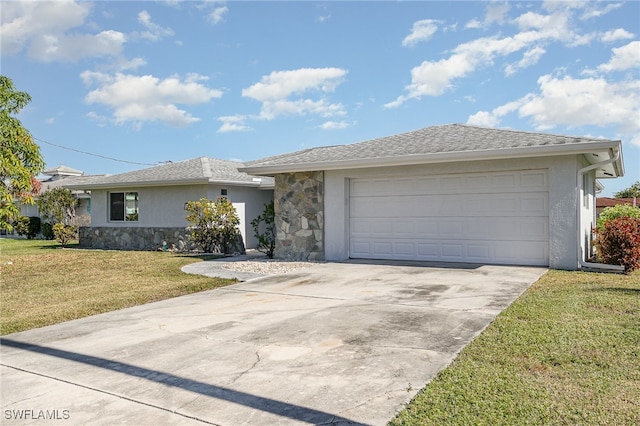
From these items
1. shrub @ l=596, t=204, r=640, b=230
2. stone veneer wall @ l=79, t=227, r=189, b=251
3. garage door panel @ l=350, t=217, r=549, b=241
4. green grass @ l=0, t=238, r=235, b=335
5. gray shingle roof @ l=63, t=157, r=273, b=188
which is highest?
gray shingle roof @ l=63, t=157, r=273, b=188

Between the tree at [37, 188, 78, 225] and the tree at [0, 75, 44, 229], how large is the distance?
9.89 meters

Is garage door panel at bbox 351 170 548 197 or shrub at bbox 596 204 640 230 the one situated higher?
garage door panel at bbox 351 170 548 197

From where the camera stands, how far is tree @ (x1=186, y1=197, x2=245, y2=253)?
15695 millimetres

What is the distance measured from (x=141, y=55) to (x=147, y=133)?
12196 millimetres

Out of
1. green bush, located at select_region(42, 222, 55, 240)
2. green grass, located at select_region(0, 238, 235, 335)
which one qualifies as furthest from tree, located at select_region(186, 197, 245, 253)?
green bush, located at select_region(42, 222, 55, 240)

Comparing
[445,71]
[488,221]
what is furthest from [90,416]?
[445,71]

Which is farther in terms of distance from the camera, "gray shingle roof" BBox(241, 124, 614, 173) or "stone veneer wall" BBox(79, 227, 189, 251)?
"stone veneer wall" BBox(79, 227, 189, 251)

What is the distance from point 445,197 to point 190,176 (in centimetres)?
974

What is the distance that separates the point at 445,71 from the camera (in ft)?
49.8

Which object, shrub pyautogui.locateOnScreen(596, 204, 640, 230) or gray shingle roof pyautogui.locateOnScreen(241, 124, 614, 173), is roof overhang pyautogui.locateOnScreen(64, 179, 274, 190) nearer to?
gray shingle roof pyautogui.locateOnScreen(241, 124, 614, 173)

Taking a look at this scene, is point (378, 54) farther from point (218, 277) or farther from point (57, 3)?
point (57, 3)

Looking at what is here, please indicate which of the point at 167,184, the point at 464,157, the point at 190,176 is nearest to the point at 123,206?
the point at 167,184

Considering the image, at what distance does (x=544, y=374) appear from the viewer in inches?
146

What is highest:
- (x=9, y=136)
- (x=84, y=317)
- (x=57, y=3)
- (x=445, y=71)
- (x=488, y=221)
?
(x=57, y=3)
